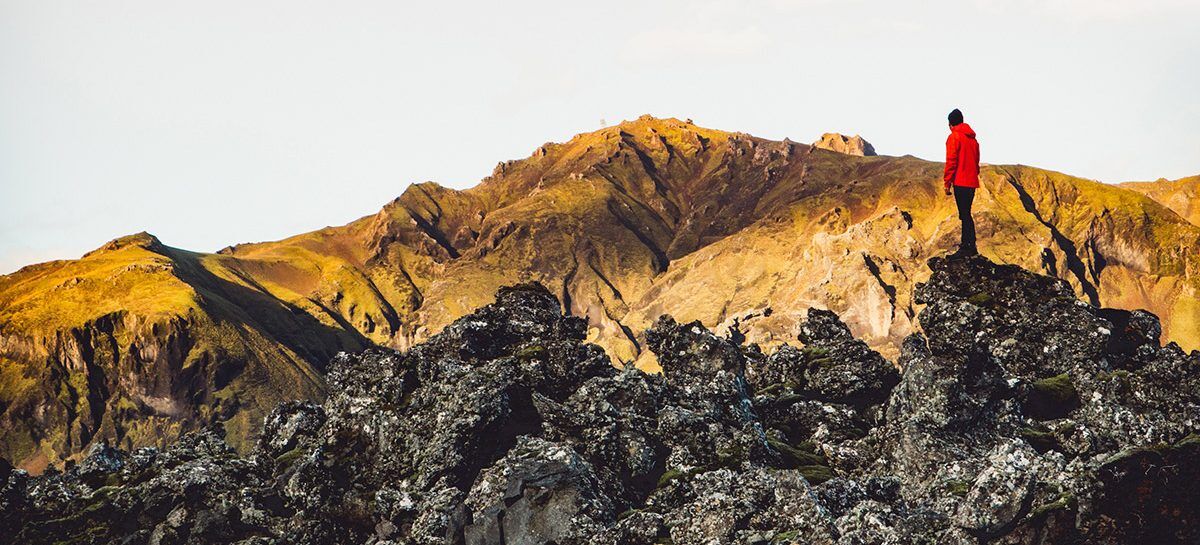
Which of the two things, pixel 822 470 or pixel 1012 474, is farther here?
pixel 822 470

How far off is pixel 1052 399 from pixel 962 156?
907 cm

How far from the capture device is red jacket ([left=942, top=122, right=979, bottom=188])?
4053 centimetres

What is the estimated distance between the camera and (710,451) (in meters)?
40.0

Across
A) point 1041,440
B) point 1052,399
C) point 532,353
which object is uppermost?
point 532,353

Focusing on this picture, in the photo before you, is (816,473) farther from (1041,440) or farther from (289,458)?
(289,458)

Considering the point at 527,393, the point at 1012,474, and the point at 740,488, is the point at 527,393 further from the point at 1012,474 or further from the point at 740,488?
the point at 1012,474

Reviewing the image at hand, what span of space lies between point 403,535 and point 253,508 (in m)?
6.56

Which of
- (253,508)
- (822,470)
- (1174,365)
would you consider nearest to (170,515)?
(253,508)

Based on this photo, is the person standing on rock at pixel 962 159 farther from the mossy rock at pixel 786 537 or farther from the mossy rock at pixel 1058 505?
the mossy rock at pixel 786 537

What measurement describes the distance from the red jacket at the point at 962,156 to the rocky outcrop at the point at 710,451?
5.34 m

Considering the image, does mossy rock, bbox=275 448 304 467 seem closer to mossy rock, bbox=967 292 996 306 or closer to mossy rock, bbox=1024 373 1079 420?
mossy rock, bbox=967 292 996 306

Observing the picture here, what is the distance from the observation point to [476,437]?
40062 millimetres

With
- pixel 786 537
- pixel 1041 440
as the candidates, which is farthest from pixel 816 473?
pixel 786 537

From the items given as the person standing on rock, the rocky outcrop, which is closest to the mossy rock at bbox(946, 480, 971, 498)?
the rocky outcrop
